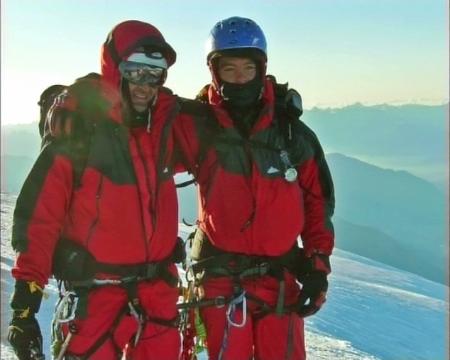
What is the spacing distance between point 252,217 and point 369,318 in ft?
15.9

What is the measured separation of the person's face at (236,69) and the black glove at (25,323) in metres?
1.65

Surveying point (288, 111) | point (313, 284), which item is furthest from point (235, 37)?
point (313, 284)

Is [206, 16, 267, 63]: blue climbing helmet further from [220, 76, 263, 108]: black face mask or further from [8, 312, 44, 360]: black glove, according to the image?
[8, 312, 44, 360]: black glove

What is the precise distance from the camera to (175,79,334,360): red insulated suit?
3.41 meters

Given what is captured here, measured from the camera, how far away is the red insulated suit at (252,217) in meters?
3.41

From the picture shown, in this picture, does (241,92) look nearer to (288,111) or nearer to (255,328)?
(288,111)

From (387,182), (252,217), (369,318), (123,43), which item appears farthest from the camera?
(387,182)

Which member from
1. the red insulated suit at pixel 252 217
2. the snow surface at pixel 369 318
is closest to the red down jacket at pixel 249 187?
the red insulated suit at pixel 252 217

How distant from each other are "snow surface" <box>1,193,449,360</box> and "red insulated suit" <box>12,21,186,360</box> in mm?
2098

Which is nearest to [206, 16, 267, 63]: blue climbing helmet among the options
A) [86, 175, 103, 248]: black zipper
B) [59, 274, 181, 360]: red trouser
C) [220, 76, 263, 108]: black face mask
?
[220, 76, 263, 108]: black face mask

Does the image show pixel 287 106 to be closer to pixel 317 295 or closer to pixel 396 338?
pixel 317 295

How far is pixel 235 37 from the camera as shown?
3512 mm

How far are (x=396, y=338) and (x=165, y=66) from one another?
518 cm

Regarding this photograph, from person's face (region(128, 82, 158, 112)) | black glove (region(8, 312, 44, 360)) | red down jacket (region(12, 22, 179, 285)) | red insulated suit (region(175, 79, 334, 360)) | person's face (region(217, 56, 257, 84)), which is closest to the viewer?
black glove (region(8, 312, 44, 360))
